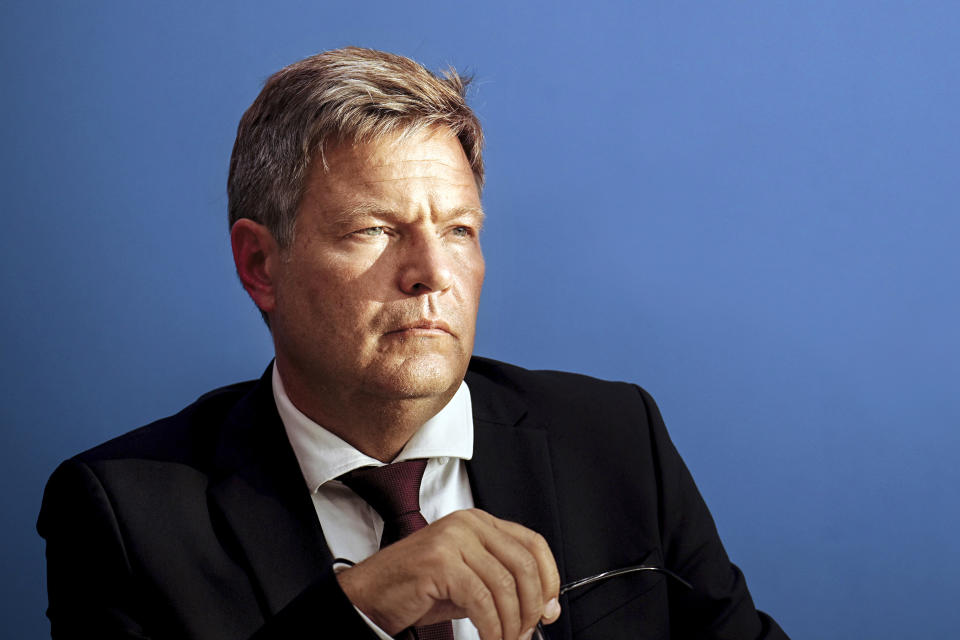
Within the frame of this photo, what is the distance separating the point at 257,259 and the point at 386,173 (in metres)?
0.25

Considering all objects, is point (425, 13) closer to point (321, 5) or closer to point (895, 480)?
point (321, 5)

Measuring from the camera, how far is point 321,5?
191cm

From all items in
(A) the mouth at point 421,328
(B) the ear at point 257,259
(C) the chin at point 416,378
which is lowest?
(C) the chin at point 416,378

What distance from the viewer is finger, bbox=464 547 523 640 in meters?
1.05

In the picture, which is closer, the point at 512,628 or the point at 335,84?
the point at 512,628

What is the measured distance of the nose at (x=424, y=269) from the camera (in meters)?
1.27

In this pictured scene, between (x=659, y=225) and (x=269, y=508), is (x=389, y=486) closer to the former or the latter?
(x=269, y=508)

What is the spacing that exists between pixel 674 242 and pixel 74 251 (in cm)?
113

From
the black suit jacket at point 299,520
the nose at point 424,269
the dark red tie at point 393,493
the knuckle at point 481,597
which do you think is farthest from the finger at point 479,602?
the nose at point 424,269

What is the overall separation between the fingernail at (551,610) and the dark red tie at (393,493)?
0.73 ft

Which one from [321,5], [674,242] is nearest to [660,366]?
[674,242]

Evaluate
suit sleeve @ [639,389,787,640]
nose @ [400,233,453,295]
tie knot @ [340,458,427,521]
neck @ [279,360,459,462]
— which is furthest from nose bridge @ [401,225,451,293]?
suit sleeve @ [639,389,787,640]

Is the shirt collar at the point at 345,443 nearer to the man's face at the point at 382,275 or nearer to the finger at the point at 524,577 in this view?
the man's face at the point at 382,275

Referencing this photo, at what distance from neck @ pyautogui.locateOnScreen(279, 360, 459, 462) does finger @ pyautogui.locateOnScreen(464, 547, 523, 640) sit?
288mm
